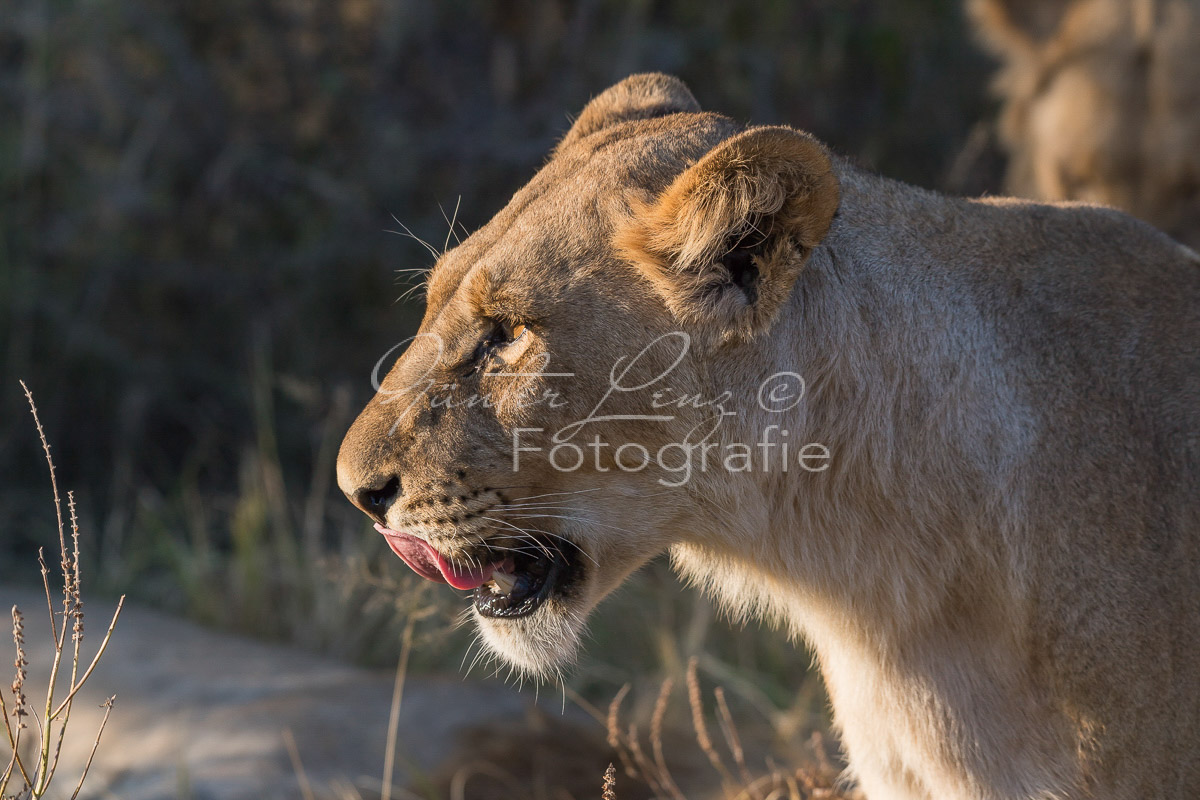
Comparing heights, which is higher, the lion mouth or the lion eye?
the lion eye

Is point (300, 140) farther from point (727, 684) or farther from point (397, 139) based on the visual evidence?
point (727, 684)

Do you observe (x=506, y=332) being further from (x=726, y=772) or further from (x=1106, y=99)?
(x=1106, y=99)

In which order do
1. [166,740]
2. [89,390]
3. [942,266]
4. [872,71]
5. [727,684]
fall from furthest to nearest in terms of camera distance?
[872,71] < [89,390] < [727,684] < [166,740] < [942,266]

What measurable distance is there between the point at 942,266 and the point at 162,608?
3.90m

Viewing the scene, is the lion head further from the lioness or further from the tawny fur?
the tawny fur

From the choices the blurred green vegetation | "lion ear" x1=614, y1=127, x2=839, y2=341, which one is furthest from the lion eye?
the blurred green vegetation

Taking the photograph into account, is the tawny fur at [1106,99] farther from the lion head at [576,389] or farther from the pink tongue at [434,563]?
the pink tongue at [434,563]

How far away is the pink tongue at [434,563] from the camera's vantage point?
92.4 inches

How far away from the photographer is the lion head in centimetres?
216

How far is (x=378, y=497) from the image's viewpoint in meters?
2.30

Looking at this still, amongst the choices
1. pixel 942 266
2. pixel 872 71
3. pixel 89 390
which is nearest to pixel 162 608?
pixel 89 390

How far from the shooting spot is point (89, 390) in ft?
19.9

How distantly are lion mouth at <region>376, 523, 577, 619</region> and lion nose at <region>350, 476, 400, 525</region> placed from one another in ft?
0.16

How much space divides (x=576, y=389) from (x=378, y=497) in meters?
0.43
